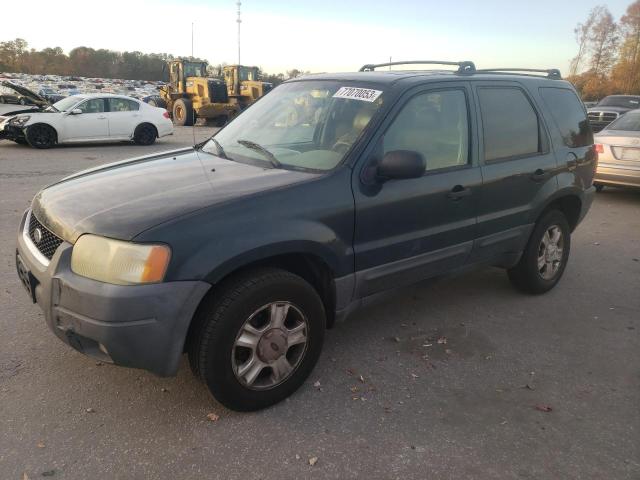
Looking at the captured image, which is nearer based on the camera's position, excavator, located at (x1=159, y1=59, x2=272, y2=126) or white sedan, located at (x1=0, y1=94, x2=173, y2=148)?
white sedan, located at (x1=0, y1=94, x2=173, y2=148)

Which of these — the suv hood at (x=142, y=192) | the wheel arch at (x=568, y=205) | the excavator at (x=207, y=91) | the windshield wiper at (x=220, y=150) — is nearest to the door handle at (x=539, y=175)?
the wheel arch at (x=568, y=205)

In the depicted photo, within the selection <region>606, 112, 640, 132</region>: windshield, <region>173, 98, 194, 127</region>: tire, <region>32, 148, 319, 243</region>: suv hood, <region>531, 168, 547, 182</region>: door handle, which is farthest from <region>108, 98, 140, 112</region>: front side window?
<region>531, 168, 547, 182</region>: door handle

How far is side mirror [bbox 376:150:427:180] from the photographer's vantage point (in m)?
2.91

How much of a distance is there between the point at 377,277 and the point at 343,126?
961 mm

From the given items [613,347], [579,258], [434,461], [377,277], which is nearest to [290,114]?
[377,277]

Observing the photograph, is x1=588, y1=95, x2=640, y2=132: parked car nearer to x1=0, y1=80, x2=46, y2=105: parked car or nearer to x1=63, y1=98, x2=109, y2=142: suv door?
x1=63, y1=98, x2=109, y2=142: suv door

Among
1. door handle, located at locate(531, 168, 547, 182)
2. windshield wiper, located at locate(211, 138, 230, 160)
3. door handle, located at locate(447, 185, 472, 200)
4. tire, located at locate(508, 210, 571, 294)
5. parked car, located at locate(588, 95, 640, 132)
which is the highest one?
parked car, located at locate(588, 95, 640, 132)

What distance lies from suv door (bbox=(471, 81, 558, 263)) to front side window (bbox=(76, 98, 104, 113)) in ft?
41.2

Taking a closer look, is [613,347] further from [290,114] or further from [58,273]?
[58,273]

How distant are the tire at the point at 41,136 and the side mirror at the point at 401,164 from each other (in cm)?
1277

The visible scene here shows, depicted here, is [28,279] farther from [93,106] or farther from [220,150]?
[93,106]

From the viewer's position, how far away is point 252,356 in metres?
2.71

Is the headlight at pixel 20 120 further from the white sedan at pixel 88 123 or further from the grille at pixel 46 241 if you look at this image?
the grille at pixel 46 241

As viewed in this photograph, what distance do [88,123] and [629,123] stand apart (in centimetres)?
1241
